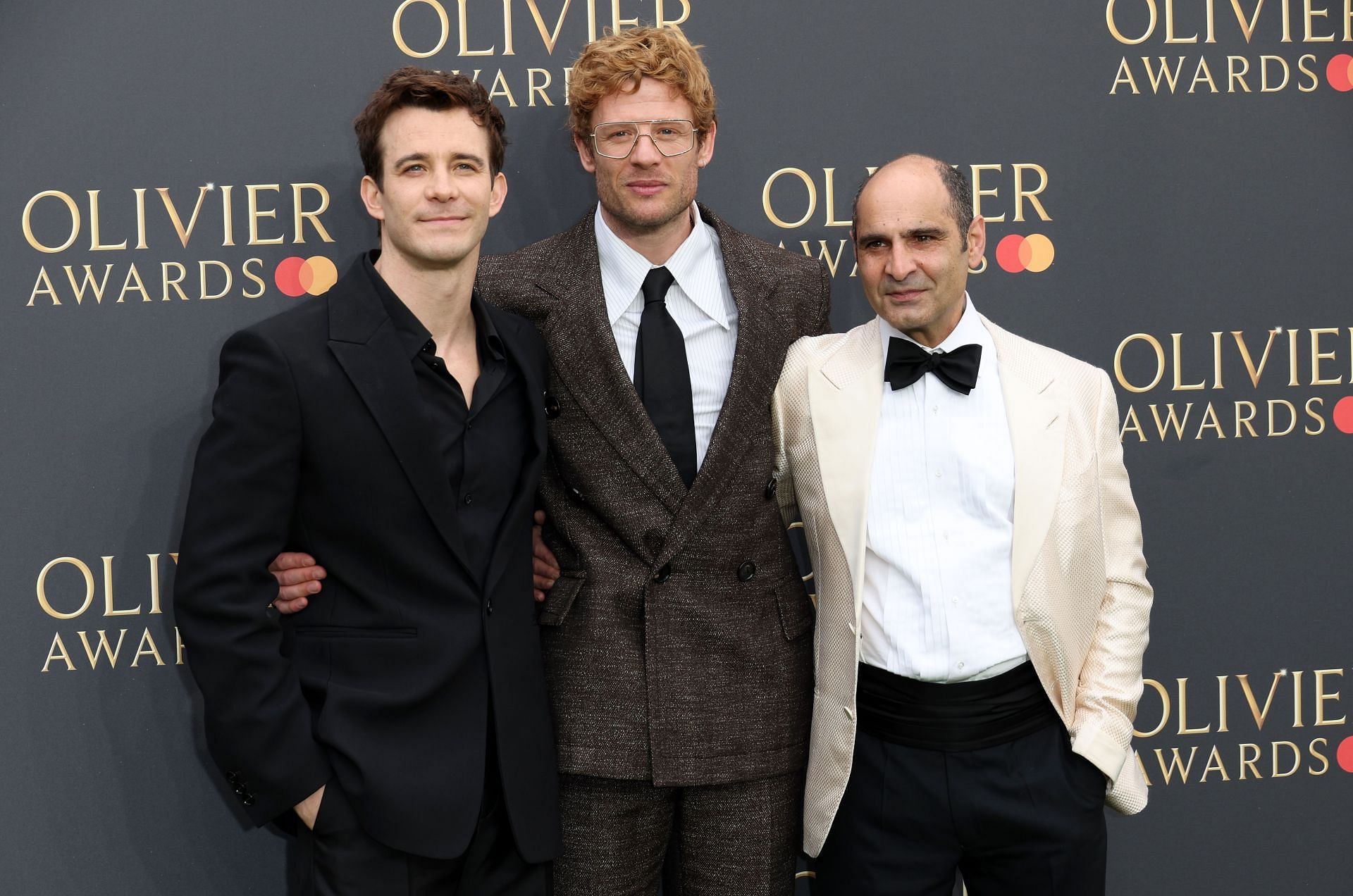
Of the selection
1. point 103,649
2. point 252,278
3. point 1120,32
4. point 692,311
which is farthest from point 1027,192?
point 103,649

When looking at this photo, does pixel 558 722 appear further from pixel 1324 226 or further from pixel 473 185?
pixel 1324 226

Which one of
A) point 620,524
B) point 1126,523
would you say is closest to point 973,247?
point 1126,523

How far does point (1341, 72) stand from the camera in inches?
138

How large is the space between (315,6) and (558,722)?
1.78 m

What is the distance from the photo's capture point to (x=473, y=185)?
2346mm

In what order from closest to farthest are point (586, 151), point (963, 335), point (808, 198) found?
1. point (963, 335)
2. point (586, 151)
3. point (808, 198)

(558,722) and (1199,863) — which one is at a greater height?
(558,722)

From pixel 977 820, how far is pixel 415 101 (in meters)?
1.66

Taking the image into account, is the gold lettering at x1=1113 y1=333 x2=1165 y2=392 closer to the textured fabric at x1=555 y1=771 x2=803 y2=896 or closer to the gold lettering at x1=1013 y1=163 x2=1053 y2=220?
the gold lettering at x1=1013 y1=163 x2=1053 y2=220

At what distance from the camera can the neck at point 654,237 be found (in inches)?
104

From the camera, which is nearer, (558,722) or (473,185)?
(473,185)

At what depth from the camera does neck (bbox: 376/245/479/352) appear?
2.33 metres

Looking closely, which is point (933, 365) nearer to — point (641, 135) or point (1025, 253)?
point (641, 135)

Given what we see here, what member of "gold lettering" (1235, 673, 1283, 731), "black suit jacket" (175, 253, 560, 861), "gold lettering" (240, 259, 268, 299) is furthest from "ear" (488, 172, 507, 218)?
"gold lettering" (1235, 673, 1283, 731)
